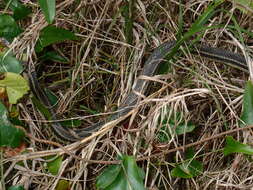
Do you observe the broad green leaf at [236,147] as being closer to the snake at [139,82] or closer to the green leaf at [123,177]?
the green leaf at [123,177]

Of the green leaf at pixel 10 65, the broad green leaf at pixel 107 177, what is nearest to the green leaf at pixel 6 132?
the green leaf at pixel 10 65

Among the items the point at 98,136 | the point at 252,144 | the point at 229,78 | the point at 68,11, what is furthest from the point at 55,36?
the point at 252,144

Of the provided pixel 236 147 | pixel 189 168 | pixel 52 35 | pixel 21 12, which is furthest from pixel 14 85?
pixel 236 147

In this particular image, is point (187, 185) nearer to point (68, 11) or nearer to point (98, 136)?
point (98, 136)

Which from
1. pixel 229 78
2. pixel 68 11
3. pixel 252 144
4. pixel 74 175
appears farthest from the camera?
pixel 68 11

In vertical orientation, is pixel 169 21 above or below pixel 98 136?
above

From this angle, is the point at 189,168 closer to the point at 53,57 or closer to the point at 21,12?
the point at 53,57

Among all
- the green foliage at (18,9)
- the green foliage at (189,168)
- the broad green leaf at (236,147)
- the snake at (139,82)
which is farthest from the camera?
the green foliage at (18,9)

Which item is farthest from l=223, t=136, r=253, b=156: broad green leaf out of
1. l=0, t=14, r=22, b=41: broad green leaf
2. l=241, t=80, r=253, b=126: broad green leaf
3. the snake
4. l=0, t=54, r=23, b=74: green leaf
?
l=0, t=14, r=22, b=41: broad green leaf
